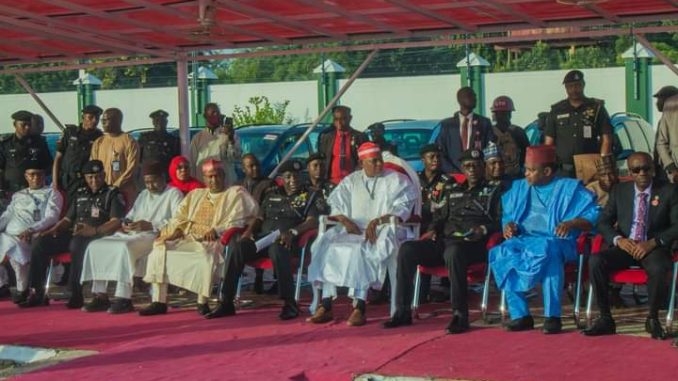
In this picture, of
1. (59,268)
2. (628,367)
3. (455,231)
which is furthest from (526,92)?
(628,367)

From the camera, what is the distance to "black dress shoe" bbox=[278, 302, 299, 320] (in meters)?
10.1

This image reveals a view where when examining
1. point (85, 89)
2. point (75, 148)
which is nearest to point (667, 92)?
point (75, 148)

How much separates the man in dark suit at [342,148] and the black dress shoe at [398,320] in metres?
2.80

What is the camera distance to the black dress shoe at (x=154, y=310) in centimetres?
1067

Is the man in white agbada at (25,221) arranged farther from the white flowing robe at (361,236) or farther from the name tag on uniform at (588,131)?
the name tag on uniform at (588,131)

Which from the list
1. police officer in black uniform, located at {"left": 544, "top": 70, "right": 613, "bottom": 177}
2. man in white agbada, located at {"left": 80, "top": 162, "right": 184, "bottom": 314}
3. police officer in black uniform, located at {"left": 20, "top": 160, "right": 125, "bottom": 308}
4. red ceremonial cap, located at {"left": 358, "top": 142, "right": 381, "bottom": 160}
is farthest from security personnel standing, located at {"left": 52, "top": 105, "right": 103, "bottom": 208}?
police officer in black uniform, located at {"left": 544, "top": 70, "right": 613, "bottom": 177}

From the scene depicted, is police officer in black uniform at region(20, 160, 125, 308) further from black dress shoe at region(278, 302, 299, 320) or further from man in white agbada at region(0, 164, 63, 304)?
black dress shoe at region(278, 302, 299, 320)

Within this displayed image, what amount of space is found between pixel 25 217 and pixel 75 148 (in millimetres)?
1343

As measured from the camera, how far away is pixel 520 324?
29.4 ft

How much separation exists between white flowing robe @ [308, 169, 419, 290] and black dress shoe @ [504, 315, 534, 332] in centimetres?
121

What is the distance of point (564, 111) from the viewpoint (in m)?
10.8

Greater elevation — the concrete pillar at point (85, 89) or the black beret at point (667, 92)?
the concrete pillar at point (85, 89)

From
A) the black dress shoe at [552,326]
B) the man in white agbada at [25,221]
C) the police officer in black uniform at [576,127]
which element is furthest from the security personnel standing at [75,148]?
the black dress shoe at [552,326]

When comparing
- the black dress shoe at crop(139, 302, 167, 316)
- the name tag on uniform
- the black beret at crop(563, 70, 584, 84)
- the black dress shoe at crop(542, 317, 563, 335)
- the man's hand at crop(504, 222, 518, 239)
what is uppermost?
the black beret at crop(563, 70, 584, 84)
